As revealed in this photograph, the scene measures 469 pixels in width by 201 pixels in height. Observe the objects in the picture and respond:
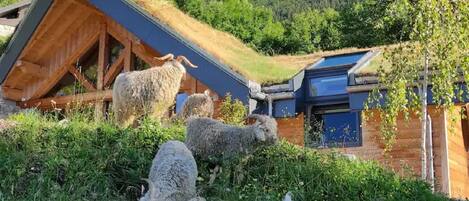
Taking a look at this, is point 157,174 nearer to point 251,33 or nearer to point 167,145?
point 167,145

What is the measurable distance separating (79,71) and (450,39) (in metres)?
9.35

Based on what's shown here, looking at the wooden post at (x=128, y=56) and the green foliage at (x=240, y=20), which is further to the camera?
the green foliage at (x=240, y=20)

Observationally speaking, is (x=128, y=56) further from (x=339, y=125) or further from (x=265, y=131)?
(x=265, y=131)

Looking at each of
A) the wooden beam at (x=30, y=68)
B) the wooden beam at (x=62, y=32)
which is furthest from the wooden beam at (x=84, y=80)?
the wooden beam at (x=30, y=68)

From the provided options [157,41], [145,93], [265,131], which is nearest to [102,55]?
[157,41]

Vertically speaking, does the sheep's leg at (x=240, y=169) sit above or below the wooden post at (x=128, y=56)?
below

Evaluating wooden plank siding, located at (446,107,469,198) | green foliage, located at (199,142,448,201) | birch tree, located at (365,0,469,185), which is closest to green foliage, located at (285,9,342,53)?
wooden plank siding, located at (446,107,469,198)

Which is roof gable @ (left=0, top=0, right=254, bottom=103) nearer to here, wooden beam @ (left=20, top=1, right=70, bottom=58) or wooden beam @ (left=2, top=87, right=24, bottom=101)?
wooden beam @ (left=20, top=1, right=70, bottom=58)

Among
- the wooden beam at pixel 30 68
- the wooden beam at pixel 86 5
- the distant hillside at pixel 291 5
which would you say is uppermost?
the distant hillside at pixel 291 5

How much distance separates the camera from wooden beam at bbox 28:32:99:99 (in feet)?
51.2

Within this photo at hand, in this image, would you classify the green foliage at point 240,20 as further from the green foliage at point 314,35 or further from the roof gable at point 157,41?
the roof gable at point 157,41

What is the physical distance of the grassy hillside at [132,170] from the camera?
564 centimetres

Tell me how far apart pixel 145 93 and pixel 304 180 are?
237 cm

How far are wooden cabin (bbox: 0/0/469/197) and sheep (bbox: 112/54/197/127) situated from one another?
147cm
